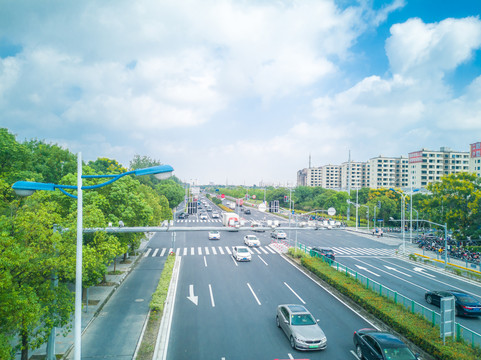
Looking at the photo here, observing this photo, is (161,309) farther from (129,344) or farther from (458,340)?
(458,340)

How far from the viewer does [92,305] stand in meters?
19.6

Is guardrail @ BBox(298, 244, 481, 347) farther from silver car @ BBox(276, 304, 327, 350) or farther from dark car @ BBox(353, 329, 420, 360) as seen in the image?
silver car @ BBox(276, 304, 327, 350)

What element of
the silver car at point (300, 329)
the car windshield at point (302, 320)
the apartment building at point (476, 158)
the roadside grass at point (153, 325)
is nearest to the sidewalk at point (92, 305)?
the roadside grass at point (153, 325)

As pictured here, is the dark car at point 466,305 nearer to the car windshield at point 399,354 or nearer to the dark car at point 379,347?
the dark car at point 379,347

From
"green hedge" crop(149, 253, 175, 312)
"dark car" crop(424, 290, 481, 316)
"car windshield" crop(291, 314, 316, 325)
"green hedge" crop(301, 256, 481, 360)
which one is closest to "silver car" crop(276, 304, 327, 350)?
"car windshield" crop(291, 314, 316, 325)

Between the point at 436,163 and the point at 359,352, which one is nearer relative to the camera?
the point at 359,352

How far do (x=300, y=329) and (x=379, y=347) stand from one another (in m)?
3.60

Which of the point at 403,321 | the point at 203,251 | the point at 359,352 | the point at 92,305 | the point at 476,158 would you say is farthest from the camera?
the point at 476,158

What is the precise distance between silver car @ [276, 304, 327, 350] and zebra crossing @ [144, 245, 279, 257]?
20.9 meters

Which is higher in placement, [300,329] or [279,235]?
[300,329]

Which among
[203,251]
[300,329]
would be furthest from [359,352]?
[203,251]

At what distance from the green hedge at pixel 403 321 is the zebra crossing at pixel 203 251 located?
49.7 ft

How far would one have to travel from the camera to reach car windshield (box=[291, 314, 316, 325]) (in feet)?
49.2

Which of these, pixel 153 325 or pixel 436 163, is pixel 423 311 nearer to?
pixel 153 325
